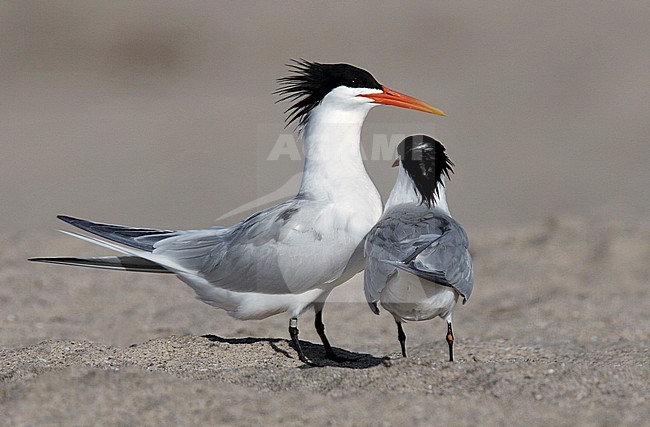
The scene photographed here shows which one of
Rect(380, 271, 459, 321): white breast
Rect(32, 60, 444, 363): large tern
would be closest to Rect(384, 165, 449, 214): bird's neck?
Rect(32, 60, 444, 363): large tern

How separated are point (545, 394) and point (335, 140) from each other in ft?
6.09

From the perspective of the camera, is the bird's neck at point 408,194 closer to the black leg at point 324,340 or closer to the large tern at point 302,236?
the large tern at point 302,236

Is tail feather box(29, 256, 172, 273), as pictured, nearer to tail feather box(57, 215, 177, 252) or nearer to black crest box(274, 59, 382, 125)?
tail feather box(57, 215, 177, 252)

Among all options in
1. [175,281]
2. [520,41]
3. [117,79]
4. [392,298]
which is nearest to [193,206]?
[175,281]

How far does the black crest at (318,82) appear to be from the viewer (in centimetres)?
475

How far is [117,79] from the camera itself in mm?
15828

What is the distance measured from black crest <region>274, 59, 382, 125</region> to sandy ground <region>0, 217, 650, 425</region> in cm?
128

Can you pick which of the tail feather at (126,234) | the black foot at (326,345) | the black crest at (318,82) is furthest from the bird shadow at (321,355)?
the black crest at (318,82)

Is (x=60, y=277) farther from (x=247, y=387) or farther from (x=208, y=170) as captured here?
(x=208, y=170)

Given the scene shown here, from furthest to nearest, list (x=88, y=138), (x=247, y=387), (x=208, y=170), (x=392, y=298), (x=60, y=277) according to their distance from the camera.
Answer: (x=88, y=138)
(x=208, y=170)
(x=60, y=277)
(x=392, y=298)
(x=247, y=387)

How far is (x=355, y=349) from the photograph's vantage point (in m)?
5.60

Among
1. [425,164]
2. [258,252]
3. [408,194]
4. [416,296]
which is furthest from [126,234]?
[416,296]

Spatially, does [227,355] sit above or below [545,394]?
below

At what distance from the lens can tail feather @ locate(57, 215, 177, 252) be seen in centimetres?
483
